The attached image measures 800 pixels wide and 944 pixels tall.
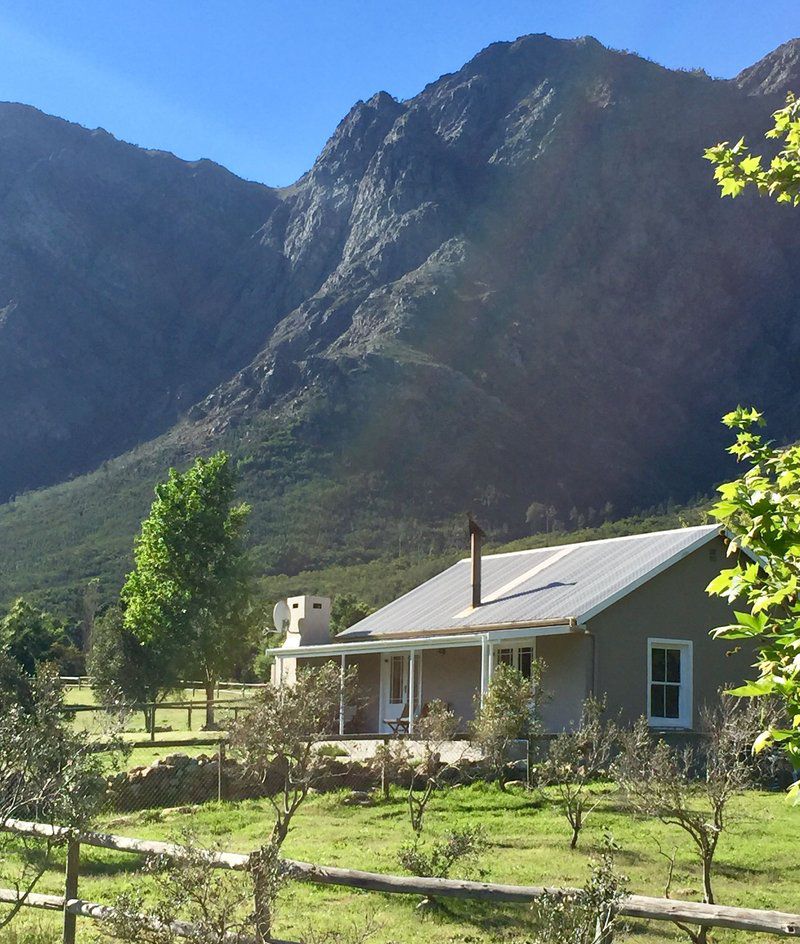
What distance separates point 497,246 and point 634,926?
434 ft

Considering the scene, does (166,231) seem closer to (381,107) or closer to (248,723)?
(381,107)

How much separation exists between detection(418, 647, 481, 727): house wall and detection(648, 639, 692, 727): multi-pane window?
376cm

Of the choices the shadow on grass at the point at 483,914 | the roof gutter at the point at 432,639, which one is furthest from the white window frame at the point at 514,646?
the shadow on grass at the point at 483,914

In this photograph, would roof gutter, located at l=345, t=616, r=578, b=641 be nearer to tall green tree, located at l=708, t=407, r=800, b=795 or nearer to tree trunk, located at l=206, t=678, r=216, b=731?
tree trunk, located at l=206, t=678, r=216, b=731

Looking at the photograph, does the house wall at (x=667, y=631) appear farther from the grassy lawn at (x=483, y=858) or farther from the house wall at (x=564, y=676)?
the grassy lawn at (x=483, y=858)

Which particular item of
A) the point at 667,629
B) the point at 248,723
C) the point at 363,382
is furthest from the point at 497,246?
the point at 248,723

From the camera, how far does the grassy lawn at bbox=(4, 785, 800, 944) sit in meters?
9.66

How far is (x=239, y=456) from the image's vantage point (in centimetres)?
9350

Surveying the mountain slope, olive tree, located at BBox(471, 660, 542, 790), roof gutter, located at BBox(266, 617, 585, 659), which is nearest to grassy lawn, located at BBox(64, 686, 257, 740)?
roof gutter, located at BBox(266, 617, 585, 659)

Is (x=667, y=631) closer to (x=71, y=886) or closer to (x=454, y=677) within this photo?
(x=454, y=677)

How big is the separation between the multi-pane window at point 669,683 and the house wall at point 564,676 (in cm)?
146

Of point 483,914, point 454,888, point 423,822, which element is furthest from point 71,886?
point 423,822

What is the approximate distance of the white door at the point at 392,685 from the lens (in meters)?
27.0

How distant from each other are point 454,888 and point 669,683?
14.5 m
